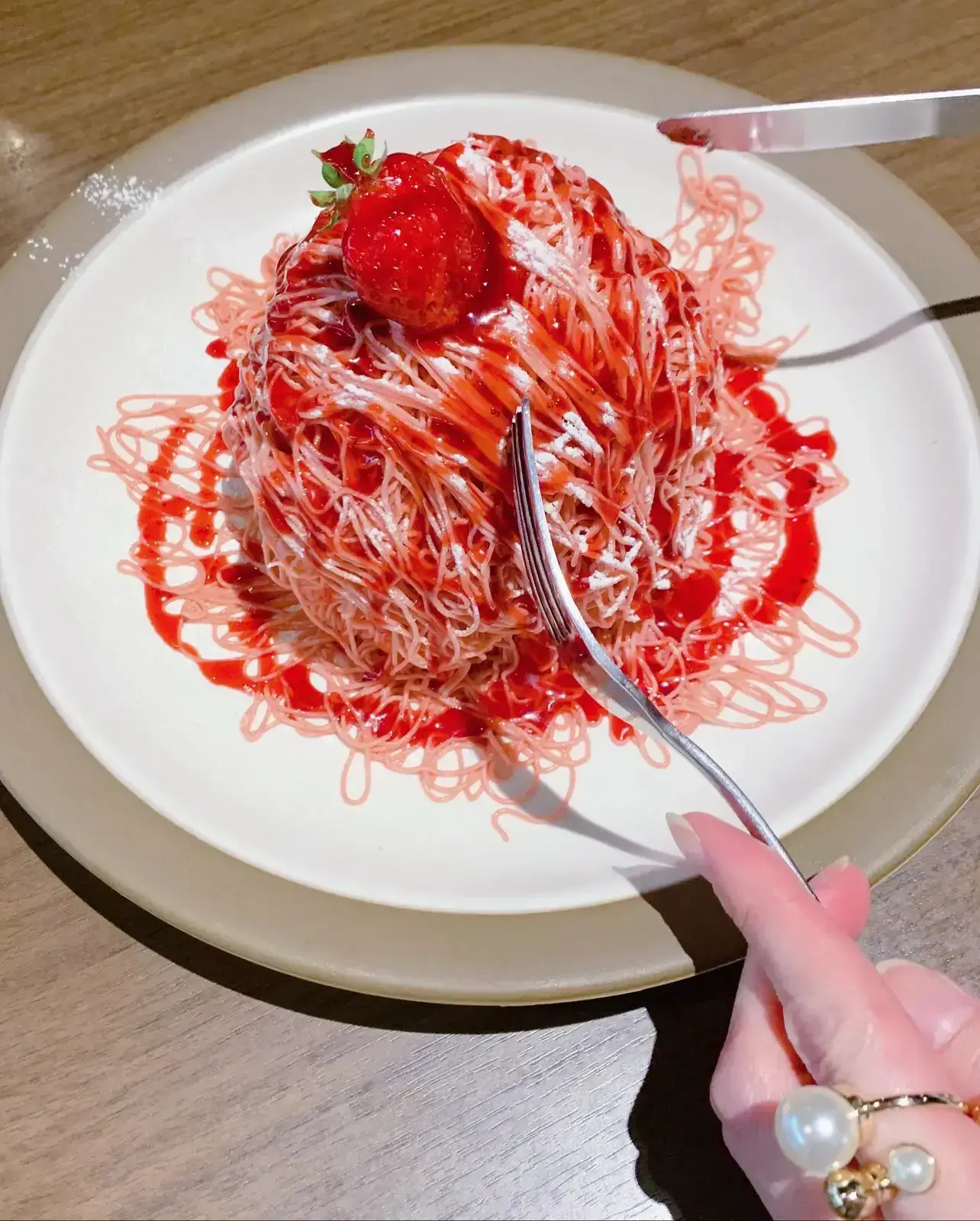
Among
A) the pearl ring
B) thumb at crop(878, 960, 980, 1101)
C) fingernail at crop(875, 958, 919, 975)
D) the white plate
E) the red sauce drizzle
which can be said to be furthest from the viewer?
the red sauce drizzle

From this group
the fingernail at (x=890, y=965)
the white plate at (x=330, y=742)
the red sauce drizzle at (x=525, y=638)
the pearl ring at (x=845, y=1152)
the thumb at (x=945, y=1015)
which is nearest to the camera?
the pearl ring at (x=845, y=1152)

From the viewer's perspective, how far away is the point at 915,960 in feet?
4.44

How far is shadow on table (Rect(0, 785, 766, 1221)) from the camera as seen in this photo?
1.20 m

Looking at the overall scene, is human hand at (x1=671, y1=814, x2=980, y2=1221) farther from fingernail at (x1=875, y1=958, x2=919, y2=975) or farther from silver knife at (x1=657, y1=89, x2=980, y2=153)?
silver knife at (x1=657, y1=89, x2=980, y2=153)

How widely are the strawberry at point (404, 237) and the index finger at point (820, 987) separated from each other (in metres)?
0.77

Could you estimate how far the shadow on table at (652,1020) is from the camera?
120cm

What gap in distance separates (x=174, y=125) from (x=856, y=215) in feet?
4.48

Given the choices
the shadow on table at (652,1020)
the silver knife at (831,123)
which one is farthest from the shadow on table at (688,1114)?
the silver knife at (831,123)

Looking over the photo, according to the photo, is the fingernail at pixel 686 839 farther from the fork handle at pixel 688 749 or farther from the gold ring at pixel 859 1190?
the gold ring at pixel 859 1190

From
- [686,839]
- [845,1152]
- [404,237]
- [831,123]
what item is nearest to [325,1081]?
[686,839]

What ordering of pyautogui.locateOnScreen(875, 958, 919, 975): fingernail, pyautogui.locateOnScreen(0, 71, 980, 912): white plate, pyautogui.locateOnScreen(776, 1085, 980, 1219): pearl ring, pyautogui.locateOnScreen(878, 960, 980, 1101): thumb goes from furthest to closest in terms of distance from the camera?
pyautogui.locateOnScreen(0, 71, 980, 912): white plate < pyautogui.locateOnScreen(875, 958, 919, 975): fingernail < pyautogui.locateOnScreen(878, 960, 980, 1101): thumb < pyautogui.locateOnScreen(776, 1085, 980, 1219): pearl ring

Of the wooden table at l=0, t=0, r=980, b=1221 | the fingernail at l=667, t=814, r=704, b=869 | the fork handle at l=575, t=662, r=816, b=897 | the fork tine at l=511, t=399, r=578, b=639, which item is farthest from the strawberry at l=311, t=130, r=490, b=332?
the wooden table at l=0, t=0, r=980, b=1221

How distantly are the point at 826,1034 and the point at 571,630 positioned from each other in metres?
0.58

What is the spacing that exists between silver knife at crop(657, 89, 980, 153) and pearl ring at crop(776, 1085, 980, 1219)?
4.82 ft
